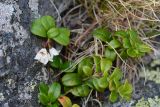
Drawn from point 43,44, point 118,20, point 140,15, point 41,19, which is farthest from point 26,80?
point 140,15

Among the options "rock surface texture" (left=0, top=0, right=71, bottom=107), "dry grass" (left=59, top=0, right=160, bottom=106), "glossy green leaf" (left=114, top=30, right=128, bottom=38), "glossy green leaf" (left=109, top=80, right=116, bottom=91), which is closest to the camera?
"rock surface texture" (left=0, top=0, right=71, bottom=107)

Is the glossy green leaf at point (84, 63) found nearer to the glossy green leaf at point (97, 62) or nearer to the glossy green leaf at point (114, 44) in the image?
the glossy green leaf at point (97, 62)

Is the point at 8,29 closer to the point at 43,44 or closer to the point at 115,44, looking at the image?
the point at 43,44

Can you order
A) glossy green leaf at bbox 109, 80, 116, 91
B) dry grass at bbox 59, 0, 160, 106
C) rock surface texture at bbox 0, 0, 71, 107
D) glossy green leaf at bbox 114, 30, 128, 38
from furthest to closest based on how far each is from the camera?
dry grass at bbox 59, 0, 160, 106, glossy green leaf at bbox 114, 30, 128, 38, glossy green leaf at bbox 109, 80, 116, 91, rock surface texture at bbox 0, 0, 71, 107

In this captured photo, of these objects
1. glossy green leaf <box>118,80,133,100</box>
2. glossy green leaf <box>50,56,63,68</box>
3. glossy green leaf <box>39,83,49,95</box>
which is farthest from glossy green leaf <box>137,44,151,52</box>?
glossy green leaf <box>39,83,49,95</box>

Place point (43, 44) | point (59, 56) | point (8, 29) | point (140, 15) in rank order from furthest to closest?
point (140, 15), point (59, 56), point (43, 44), point (8, 29)

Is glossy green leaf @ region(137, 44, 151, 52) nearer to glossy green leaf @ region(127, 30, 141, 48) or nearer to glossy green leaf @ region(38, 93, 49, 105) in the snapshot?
glossy green leaf @ region(127, 30, 141, 48)

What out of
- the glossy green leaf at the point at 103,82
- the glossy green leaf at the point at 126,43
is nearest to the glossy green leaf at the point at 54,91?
the glossy green leaf at the point at 103,82

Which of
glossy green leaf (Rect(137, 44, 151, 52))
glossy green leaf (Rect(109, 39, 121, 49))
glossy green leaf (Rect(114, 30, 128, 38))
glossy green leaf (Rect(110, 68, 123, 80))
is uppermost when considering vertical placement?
glossy green leaf (Rect(114, 30, 128, 38))
